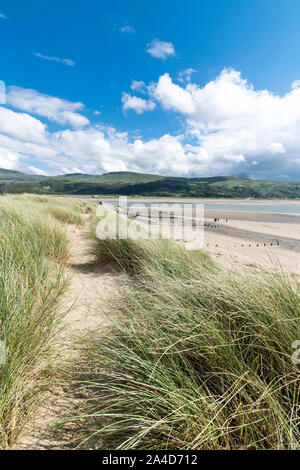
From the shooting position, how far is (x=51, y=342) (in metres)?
1.96

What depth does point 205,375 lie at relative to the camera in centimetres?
164

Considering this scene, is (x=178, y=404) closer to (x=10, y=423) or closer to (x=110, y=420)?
(x=110, y=420)

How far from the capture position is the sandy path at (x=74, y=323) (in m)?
1.40

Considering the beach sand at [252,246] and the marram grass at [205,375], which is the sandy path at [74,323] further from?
the beach sand at [252,246]

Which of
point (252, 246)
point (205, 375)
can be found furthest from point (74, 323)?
point (252, 246)

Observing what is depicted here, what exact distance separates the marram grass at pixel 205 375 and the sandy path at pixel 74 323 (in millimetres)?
174

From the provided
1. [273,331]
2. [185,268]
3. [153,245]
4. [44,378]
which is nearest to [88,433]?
[44,378]

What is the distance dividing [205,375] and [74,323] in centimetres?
183

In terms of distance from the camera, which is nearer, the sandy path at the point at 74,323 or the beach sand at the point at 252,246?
the sandy path at the point at 74,323

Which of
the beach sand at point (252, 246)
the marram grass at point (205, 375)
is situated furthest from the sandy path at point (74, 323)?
the beach sand at point (252, 246)

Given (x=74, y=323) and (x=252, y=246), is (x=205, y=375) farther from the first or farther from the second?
(x=252, y=246)

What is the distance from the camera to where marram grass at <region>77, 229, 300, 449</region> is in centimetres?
127
